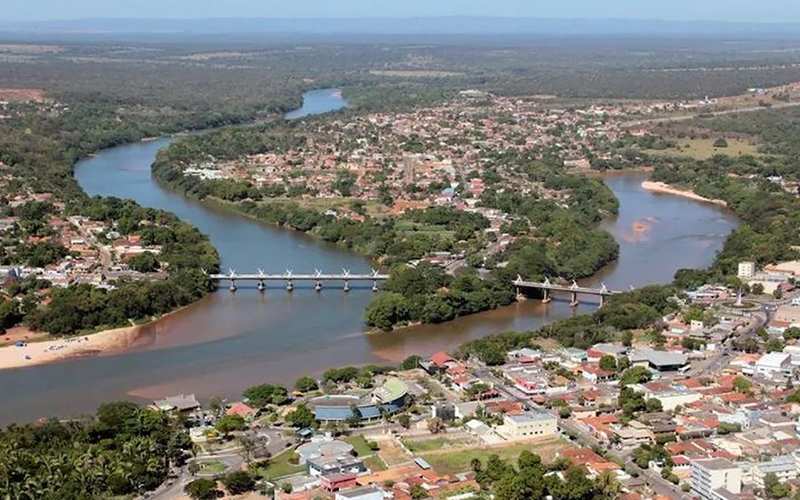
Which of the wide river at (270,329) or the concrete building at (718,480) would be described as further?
the wide river at (270,329)

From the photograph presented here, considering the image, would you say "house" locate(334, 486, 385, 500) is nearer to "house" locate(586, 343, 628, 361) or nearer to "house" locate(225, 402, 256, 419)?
"house" locate(225, 402, 256, 419)

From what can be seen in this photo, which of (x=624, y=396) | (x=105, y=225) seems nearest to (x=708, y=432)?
(x=624, y=396)

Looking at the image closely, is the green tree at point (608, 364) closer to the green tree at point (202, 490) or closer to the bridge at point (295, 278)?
the green tree at point (202, 490)

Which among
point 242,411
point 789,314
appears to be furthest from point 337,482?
point 789,314

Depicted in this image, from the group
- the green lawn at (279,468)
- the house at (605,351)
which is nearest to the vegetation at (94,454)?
the green lawn at (279,468)

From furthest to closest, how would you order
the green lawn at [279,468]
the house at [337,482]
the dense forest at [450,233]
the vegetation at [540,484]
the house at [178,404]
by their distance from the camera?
the dense forest at [450,233] → the house at [178,404] → the green lawn at [279,468] → the house at [337,482] → the vegetation at [540,484]

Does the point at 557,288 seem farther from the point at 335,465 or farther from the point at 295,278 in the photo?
the point at 335,465
